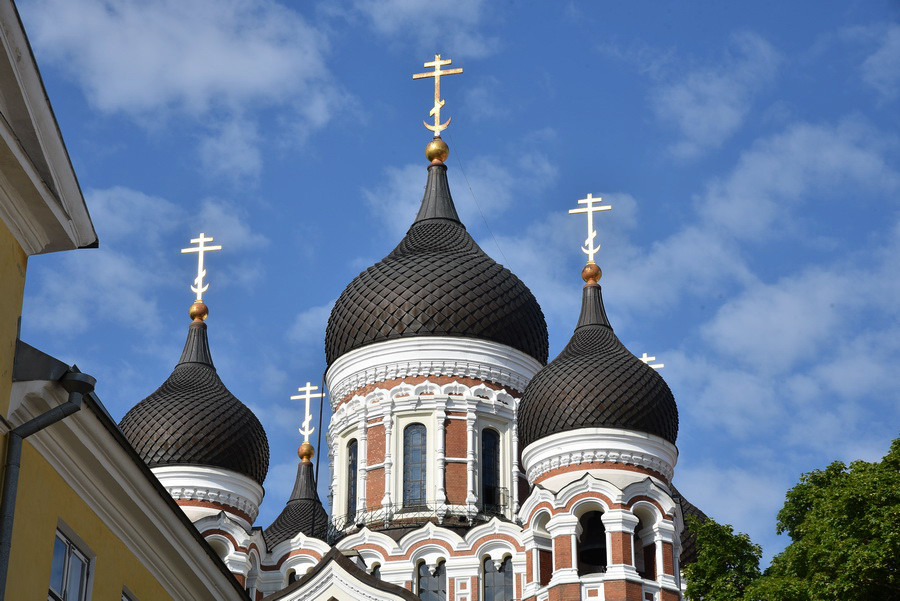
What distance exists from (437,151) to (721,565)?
1327 centimetres

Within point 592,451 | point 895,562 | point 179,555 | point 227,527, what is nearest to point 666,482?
point 592,451

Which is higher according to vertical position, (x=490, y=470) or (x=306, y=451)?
(x=306, y=451)

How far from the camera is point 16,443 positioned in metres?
8.84

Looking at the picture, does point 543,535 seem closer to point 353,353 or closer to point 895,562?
point 353,353

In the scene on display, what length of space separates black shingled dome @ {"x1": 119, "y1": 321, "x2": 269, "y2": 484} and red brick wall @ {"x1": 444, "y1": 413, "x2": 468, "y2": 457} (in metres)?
3.50

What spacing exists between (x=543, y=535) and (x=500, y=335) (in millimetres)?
4594

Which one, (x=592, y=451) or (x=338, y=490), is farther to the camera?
(x=338, y=490)

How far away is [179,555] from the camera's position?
11773mm

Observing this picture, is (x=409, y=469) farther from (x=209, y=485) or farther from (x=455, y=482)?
(x=209, y=485)

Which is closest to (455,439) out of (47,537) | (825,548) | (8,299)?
(825,548)

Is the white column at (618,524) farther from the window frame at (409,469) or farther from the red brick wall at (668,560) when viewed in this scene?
the window frame at (409,469)

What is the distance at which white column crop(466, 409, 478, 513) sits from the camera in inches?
1031

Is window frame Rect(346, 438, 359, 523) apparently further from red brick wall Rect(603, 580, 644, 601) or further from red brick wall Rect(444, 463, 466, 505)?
red brick wall Rect(603, 580, 644, 601)

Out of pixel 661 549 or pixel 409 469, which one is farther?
pixel 409 469
